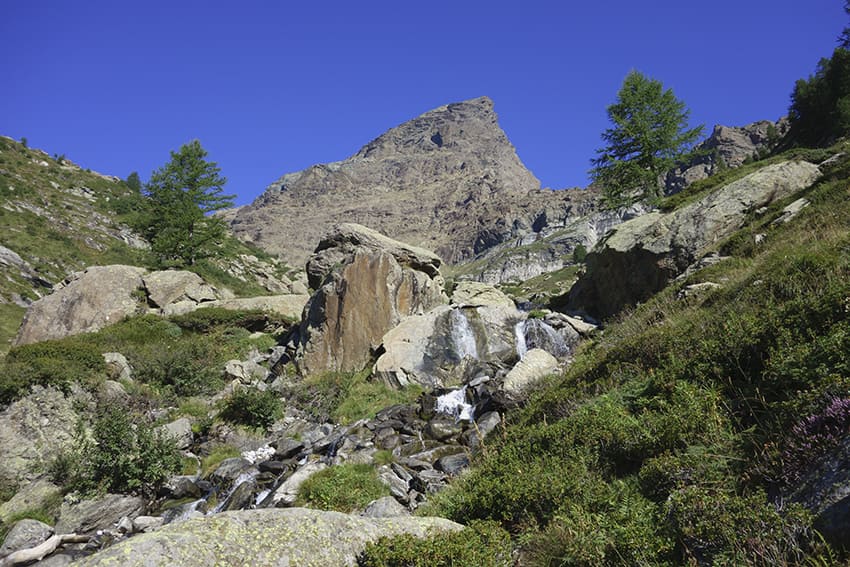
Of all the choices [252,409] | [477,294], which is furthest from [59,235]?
[477,294]

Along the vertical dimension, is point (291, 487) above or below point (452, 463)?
above

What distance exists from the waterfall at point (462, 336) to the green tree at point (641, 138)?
14296mm

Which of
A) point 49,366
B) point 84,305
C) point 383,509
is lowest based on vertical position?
point 383,509

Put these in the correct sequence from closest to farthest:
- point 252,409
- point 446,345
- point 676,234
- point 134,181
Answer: point 252,409 < point 676,234 < point 446,345 < point 134,181

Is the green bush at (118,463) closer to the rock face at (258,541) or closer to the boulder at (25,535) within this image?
the boulder at (25,535)

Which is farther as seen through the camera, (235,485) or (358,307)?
(358,307)

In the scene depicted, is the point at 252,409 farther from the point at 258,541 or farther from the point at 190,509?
the point at 258,541

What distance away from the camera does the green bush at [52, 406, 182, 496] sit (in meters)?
10.5

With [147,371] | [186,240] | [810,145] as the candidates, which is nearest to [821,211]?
[147,371]

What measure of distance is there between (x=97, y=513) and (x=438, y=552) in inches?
385

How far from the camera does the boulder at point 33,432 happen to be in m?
11.7

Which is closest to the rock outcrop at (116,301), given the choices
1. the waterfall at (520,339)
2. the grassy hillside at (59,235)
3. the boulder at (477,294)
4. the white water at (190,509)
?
the grassy hillside at (59,235)

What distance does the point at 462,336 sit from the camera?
1970 centimetres

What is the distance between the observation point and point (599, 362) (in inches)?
355
